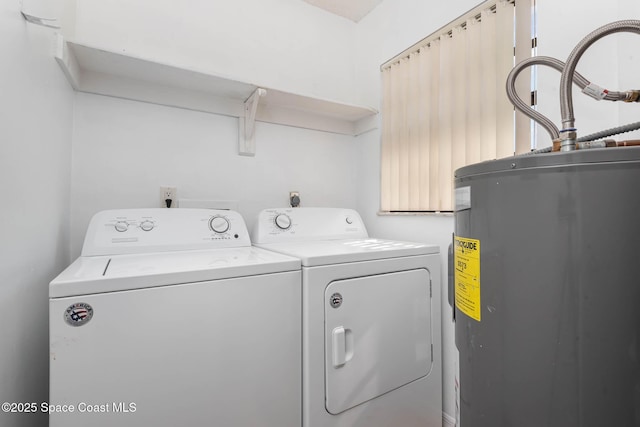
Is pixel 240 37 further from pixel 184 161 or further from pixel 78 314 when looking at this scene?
pixel 78 314

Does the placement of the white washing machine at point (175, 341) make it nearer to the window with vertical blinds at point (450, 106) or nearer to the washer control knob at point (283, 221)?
the washer control knob at point (283, 221)

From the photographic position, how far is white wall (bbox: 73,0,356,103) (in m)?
1.44

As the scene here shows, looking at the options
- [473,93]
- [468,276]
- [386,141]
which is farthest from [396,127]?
[468,276]

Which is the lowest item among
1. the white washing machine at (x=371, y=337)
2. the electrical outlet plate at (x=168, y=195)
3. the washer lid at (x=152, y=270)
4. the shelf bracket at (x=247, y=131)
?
the white washing machine at (x=371, y=337)

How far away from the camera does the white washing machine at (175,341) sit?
70 cm

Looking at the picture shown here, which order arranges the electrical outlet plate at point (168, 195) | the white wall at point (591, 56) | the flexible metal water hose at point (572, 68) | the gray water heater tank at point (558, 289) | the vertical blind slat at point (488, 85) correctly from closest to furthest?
the gray water heater tank at point (558, 289), the flexible metal water hose at point (572, 68), the white wall at point (591, 56), the vertical blind slat at point (488, 85), the electrical outlet plate at point (168, 195)

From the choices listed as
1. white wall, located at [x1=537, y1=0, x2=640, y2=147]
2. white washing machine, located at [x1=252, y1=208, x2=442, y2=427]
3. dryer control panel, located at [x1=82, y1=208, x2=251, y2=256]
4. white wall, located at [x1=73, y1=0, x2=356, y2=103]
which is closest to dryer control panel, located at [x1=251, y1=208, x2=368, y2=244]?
dryer control panel, located at [x1=82, y1=208, x2=251, y2=256]

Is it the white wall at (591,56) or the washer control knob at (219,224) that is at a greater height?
the white wall at (591,56)

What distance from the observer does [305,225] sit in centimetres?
163

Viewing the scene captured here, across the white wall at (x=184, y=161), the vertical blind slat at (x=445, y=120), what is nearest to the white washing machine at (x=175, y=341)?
the white wall at (x=184, y=161)

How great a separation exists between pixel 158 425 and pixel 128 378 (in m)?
0.16

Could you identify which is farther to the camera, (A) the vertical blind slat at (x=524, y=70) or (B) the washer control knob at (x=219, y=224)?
(B) the washer control knob at (x=219, y=224)

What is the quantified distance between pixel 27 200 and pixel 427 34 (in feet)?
6.11

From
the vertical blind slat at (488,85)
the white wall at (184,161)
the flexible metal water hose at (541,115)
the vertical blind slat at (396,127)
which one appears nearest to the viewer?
the flexible metal water hose at (541,115)
